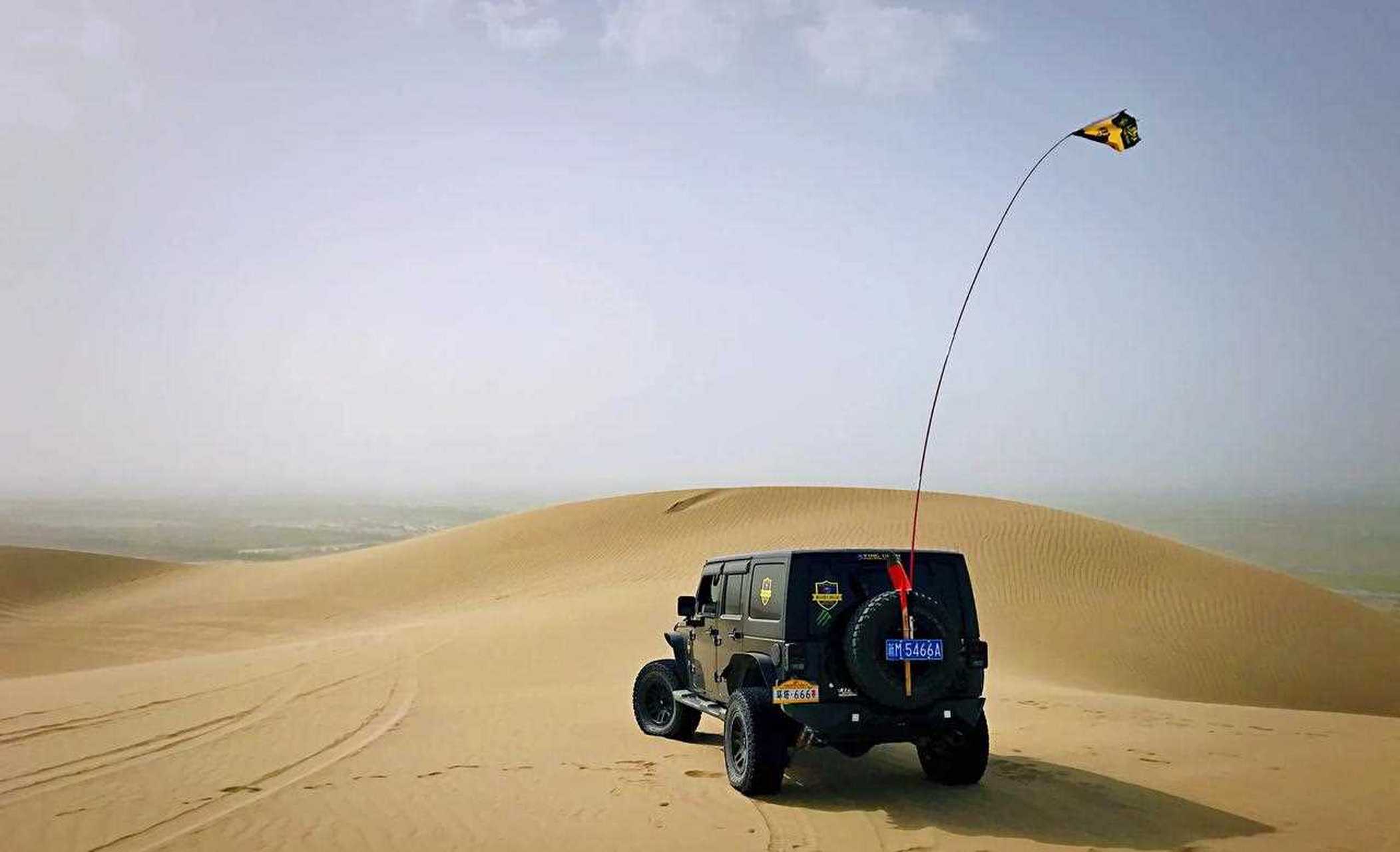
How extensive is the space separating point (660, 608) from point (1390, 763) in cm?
1546

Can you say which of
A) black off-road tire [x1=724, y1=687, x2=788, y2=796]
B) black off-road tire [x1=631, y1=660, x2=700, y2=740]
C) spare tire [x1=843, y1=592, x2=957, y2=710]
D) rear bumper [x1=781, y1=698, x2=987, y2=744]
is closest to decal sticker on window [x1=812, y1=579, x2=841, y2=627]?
spare tire [x1=843, y1=592, x2=957, y2=710]

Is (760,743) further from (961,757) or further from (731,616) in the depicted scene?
(961,757)

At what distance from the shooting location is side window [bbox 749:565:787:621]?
8727mm

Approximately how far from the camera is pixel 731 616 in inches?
387

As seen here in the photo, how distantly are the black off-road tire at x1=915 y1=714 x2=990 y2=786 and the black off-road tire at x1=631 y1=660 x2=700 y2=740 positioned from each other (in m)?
2.71

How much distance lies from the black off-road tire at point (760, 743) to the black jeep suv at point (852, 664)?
0.01 m

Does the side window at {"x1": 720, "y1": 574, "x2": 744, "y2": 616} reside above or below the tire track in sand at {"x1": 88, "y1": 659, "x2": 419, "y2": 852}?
above

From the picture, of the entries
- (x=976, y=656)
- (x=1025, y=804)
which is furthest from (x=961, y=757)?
(x=976, y=656)

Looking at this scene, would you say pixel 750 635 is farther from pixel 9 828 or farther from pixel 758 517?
pixel 758 517

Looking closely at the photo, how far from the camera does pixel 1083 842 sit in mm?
7250

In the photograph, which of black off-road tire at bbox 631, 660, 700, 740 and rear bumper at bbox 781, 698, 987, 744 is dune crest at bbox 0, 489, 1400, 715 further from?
rear bumper at bbox 781, 698, 987, 744

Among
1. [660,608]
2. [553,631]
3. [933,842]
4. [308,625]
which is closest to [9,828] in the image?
[933,842]

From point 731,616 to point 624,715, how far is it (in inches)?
A: 174

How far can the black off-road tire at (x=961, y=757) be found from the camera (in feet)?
29.2
